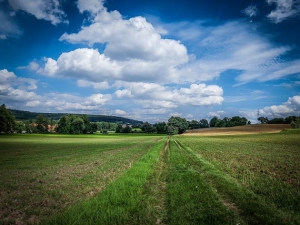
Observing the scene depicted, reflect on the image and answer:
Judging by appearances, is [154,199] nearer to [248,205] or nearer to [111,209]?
[111,209]

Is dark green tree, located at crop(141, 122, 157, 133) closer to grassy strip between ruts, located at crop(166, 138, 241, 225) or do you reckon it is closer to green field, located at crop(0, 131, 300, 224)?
green field, located at crop(0, 131, 300, 224)

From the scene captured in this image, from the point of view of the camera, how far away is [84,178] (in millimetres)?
12703

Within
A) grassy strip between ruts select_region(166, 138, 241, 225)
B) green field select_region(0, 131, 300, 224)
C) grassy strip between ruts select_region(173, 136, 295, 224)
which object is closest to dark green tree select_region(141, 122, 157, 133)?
green field select_region(0, 131, 300, 224)

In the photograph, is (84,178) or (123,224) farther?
(84,178)

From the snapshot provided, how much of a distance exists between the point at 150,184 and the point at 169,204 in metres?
3.17

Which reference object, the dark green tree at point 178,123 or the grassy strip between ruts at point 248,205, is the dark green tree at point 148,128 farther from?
the grassy strip between ruts at point 248,205

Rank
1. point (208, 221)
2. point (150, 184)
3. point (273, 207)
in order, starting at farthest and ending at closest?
point (150, 184)
point (273, 207)
point (208, 221)

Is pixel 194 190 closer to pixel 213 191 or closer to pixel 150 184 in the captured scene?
pixel 213 191

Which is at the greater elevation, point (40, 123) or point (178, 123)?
point (178, 123)

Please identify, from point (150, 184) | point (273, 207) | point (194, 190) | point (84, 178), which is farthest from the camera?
point (84, 178)

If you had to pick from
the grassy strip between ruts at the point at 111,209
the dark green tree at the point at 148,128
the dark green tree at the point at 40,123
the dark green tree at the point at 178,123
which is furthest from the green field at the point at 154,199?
the dark green tree at the point at 148,128

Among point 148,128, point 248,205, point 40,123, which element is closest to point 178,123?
point 148,128

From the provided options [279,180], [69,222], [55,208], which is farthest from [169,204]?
[279,180]

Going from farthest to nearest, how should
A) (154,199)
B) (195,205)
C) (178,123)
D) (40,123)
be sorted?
(178,123) < (40,123) < (154,199) < (195,205)
